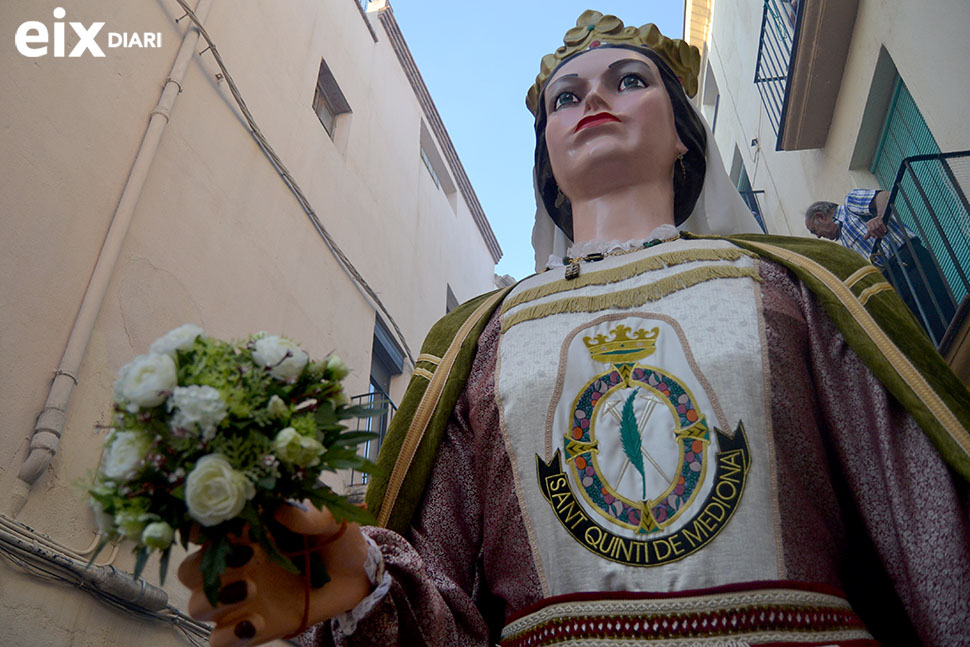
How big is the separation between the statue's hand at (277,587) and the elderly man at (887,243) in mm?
4432

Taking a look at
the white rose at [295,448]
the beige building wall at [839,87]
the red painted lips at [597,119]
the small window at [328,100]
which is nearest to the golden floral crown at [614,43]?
the red painted lips at [597,119]

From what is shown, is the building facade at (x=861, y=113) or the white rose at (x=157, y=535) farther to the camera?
the building facade at (x=861, y=113)

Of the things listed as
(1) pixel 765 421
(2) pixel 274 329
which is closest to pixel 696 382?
(1) pixel 765 421

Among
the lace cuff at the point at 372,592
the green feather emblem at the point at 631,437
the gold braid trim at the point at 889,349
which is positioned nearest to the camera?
the lace cuff at the point at 372,592

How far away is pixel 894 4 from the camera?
562 cm

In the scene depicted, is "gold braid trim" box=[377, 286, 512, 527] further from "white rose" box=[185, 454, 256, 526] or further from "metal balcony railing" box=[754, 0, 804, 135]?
"metal balcony railing" box=[754, 0, 804, 135]

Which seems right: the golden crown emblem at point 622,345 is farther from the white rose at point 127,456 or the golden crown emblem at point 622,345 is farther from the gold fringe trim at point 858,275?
the white rose at point 127,456

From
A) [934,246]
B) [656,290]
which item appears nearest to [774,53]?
[934,246]

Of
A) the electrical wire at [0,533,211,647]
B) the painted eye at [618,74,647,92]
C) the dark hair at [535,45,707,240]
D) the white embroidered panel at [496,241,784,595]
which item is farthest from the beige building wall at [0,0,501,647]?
the painted eye at [618,74,647,92]

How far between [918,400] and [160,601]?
354 cm

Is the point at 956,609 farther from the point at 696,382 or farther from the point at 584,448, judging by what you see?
the point at 584,448

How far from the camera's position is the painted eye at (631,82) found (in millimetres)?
2531

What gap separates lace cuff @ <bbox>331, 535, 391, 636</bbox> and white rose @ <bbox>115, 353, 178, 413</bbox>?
0.46 meters

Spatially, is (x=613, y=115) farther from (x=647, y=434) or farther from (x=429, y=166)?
(x=429, y=166)
